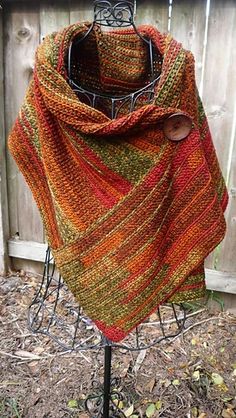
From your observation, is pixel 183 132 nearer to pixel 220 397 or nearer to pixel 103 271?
pixel 103 271

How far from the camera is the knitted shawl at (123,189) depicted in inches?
29.0

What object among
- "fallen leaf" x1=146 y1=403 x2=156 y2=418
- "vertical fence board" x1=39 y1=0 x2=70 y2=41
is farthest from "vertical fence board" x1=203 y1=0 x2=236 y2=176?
"fallen leaf" x1=146 y1=403 x2=156 y2=418

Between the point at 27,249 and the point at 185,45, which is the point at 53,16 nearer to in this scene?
the point at 185,45

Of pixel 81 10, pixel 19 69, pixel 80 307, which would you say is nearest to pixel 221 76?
pixel 81 10

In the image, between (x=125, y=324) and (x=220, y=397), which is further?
(x=220, y=397)

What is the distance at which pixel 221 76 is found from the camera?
153 centimetres

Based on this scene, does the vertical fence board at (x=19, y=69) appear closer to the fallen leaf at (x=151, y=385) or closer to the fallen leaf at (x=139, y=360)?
the fallen leaf at (x=139, y=360)

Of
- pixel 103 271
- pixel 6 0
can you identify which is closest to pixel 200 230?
pixel 103 271

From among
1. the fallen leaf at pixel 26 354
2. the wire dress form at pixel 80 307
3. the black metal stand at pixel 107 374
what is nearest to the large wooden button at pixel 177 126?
the wire dress form at pixel 80 307

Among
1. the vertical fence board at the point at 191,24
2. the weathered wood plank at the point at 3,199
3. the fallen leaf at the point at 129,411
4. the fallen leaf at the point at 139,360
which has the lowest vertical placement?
the fallen leaf at the point at 129,411

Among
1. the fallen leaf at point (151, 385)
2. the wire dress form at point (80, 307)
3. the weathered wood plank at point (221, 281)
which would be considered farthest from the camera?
the weathered wood plank at point (221, 281)

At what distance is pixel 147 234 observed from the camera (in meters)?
0.78

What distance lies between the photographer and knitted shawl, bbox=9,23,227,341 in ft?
2.42

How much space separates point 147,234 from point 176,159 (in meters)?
0.16
